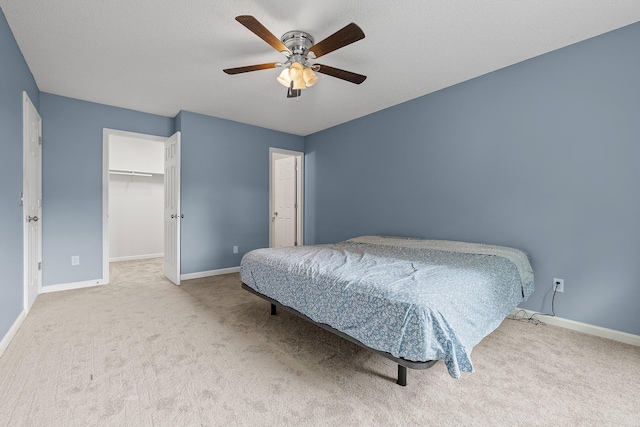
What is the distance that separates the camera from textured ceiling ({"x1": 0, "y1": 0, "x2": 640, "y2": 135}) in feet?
6.52

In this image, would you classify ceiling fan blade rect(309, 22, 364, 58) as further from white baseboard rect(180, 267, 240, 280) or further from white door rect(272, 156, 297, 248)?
white door rect(272, 156, 297, 248)

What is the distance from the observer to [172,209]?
13.2 ft

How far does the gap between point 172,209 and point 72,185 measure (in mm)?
1171

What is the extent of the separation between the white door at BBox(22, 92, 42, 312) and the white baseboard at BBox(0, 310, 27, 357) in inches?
6.2

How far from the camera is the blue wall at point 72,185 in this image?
11.5 ft

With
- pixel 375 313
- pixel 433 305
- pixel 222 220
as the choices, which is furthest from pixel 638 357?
pixel 222 220

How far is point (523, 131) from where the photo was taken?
8.91 ft

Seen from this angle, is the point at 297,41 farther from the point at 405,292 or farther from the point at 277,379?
the point at 277,379

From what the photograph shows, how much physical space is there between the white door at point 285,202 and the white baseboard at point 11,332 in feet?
11.7

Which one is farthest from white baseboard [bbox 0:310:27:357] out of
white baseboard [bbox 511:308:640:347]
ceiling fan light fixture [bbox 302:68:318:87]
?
white baseboard [bbox 511:308:640:347]

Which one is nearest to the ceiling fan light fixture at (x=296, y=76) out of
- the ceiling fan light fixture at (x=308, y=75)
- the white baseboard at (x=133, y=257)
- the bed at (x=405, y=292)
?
the ceiling fan light fixture at (x=308, y=75)

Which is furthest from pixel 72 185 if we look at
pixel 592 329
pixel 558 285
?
pixel 592 329

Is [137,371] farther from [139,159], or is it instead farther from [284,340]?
[139,159]

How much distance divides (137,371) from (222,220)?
287 cm
